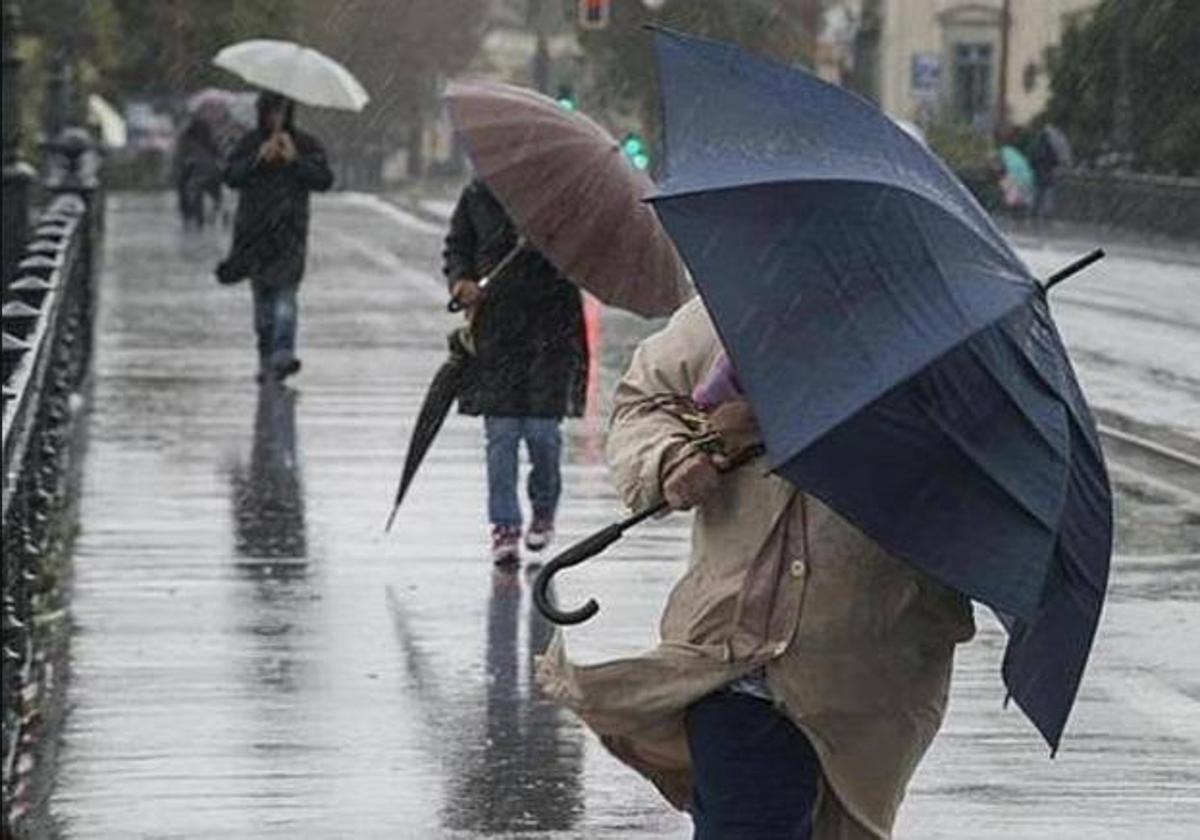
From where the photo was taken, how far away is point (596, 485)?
16.2 metres

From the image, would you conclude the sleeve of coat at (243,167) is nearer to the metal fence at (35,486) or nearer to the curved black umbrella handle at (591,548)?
the metal fence at (35,486)

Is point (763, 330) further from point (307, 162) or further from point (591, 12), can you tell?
point (591, 12)

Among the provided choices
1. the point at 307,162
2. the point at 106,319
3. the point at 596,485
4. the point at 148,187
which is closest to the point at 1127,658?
the point at 596,485

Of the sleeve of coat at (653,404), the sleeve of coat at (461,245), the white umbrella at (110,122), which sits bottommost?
the white umbrella at (110,122)

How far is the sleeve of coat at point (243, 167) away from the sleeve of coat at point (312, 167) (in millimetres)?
223

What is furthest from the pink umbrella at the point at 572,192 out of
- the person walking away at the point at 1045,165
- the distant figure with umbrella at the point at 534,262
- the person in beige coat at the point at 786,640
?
the person walking away at the point at 1045,165

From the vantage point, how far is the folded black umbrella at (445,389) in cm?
1305

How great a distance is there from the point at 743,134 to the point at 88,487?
10.2 meters

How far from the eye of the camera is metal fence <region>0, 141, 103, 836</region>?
9375 mm

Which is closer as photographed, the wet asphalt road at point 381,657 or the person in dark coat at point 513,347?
the wet asphalt road at point 381,657

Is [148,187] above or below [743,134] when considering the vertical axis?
below

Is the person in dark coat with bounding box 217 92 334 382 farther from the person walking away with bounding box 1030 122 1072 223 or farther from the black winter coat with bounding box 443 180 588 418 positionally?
the person walking away with bounding box 1030 122 1072 223

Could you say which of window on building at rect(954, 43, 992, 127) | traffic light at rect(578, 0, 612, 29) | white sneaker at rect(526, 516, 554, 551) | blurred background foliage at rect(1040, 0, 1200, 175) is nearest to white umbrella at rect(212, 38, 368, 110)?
white sneaker at rect(526, 516, 554, 551)

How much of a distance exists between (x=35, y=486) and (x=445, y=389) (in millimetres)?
1776
